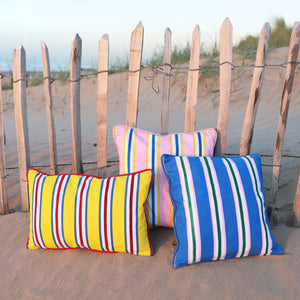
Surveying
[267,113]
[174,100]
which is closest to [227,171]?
[267,113]

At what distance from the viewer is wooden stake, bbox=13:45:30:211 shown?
2561 millimetres

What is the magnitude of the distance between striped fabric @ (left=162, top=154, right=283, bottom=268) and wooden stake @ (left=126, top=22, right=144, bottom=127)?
0.63 metres

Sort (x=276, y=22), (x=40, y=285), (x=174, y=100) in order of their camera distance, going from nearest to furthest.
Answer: (x=40, y=285), (x=174, y=100), (x=276, y=22)

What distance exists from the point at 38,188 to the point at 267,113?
188 inches

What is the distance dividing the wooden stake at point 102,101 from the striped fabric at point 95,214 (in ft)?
1.93

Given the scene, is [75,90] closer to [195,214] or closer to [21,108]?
[21,108]

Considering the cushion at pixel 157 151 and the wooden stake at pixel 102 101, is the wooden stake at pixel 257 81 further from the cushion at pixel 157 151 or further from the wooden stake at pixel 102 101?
the wooden stake at pixel 102 101

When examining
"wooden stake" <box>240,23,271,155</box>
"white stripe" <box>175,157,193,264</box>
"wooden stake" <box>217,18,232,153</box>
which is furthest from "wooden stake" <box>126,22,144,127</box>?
"wooden stake" <box>240,23,271,155</box>

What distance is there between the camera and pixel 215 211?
6.27 ft

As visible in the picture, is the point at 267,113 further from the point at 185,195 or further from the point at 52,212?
the point at 52,212

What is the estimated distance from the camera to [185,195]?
1.95m

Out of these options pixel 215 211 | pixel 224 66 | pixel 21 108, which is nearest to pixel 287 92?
pixel 224 66

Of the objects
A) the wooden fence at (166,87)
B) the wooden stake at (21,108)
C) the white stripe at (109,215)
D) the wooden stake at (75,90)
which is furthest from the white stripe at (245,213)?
the wooden stake at (21,108)

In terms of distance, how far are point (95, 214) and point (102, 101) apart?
100 centimetres
